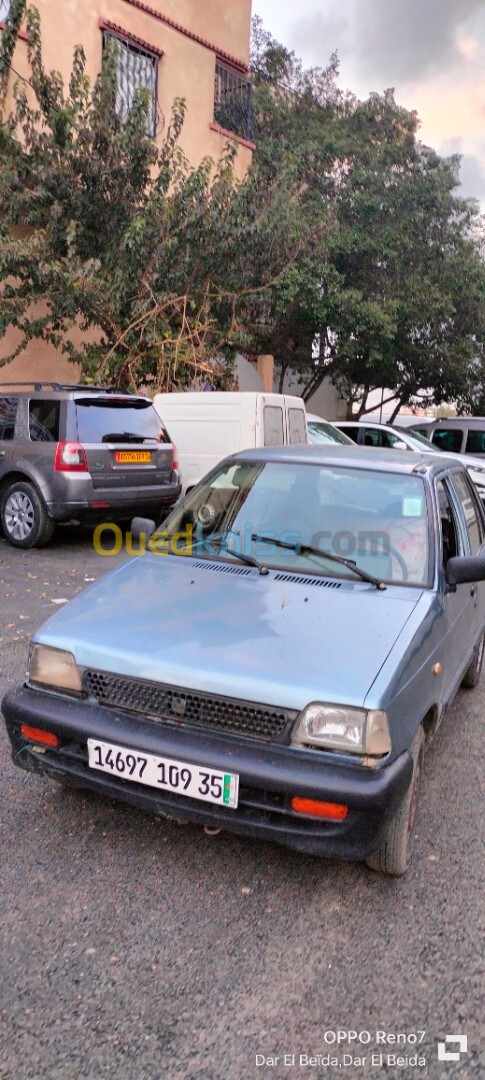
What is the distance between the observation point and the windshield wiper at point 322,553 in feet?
10.8

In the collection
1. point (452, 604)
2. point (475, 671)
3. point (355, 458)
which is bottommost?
point (475, 671)

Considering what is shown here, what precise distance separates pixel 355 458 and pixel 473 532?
1019 millimetres

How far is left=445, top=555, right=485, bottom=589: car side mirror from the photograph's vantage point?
3344mm

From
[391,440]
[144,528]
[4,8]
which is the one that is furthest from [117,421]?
[4,8]

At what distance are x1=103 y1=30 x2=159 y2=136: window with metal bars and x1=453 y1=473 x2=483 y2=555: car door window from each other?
10878mm

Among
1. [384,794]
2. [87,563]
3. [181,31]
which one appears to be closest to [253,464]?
[384,794]

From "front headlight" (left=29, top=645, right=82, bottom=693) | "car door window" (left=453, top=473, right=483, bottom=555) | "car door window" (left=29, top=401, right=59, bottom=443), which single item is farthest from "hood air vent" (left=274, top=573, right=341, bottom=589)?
"car door window" (left=29, top=401, right=59, bottom=443)

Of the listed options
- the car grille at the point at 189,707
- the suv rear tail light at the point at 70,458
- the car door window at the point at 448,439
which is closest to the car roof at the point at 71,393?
the suv rear tail light at the point at 70,458

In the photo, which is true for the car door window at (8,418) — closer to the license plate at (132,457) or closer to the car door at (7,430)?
the car door at (7,430)

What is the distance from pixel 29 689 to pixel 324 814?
1.28 metres

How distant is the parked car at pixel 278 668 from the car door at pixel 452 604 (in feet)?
0.07

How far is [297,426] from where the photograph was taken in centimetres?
967

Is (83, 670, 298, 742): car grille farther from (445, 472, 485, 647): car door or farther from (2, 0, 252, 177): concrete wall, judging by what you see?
(2, 0, 252, 177): concrete wall

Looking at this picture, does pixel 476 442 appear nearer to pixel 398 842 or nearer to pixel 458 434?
pixel 458 434
